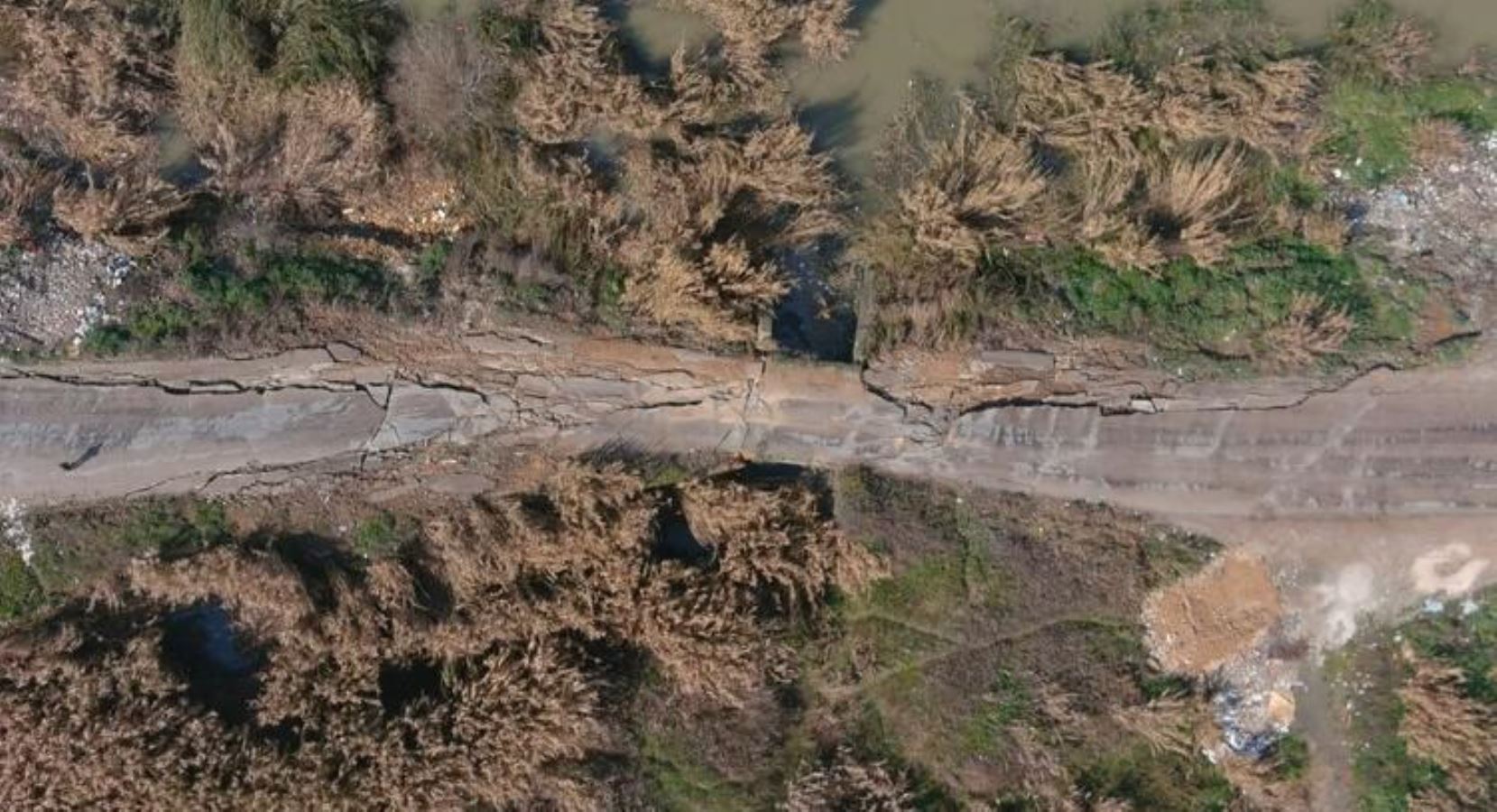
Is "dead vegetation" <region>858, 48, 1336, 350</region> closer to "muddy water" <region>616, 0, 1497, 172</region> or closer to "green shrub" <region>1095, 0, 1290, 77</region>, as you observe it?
"green shrub" <region>1095, 0, 1290, 77</region>

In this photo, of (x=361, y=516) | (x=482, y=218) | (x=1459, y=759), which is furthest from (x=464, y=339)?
(x=1459, y=759)

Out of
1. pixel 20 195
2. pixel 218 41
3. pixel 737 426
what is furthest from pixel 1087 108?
pixel 20 195

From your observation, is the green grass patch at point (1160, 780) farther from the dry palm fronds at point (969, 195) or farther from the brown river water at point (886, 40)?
the brown river water at point (886, 40)

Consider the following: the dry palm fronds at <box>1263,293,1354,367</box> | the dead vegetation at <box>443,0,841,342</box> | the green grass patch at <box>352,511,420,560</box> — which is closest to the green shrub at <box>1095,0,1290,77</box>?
the dry palm fronds at <box>1263,293,1354,367</box>

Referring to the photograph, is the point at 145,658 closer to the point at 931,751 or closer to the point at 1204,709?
the point at 931,751

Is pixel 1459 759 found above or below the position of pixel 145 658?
above

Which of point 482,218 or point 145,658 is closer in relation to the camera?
point 145,658
